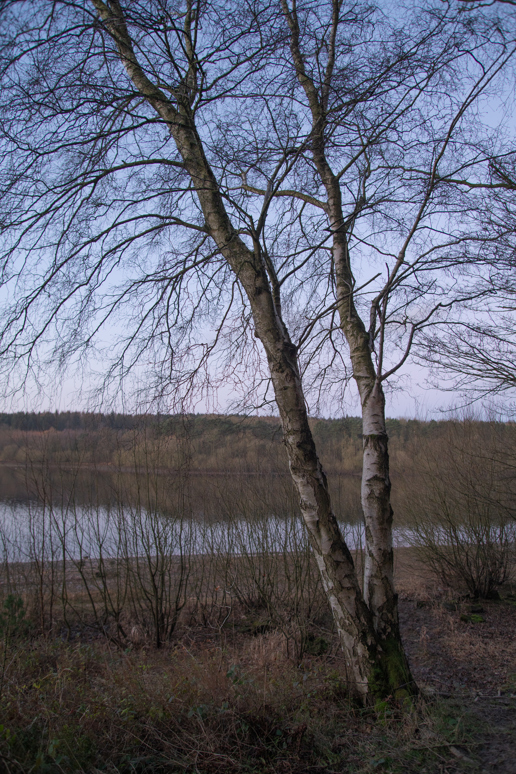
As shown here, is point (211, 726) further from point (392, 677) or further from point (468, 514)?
point (468, 514)

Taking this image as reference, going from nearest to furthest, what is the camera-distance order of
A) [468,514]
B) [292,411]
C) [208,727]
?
[208,727] → [292,411] → [468,514]

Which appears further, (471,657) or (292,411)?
(471,657)

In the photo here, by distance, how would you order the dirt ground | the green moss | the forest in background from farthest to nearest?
the forest in background, the green moss, the dirt ground

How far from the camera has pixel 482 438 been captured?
884 centimetres

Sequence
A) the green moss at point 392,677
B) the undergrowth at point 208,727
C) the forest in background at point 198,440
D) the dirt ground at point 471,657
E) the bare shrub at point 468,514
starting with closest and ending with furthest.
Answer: the undergrowth at point 208,727 → the dirt ground at point 471,657 → the green moss at point 392,677 → the forest in background at point 198,440 → the bare shrub at point 468,514

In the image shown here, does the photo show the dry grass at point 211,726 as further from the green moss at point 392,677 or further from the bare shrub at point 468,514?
the bare shrub at point 468,514

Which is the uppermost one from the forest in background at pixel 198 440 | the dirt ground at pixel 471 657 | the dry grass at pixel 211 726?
the forest in background at pixel 198 440


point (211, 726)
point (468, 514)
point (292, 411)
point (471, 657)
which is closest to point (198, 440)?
→ point (292, 411)

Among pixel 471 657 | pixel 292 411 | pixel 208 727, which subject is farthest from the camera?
pixel 471 657

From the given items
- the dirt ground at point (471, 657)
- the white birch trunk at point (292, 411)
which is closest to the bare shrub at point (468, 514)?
the dirt ground at point (471, 657)

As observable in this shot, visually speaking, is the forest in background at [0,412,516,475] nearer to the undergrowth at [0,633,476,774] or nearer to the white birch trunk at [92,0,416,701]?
the white birch trunk at [92,0,416,701]

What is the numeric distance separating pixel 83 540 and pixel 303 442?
4.65m

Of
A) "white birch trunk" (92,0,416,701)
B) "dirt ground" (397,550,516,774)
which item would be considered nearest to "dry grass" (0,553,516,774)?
"dirt ground" (397,550,516,774)

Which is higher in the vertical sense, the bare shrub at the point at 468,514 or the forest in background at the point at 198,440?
the forest in background at the point at 198,440
